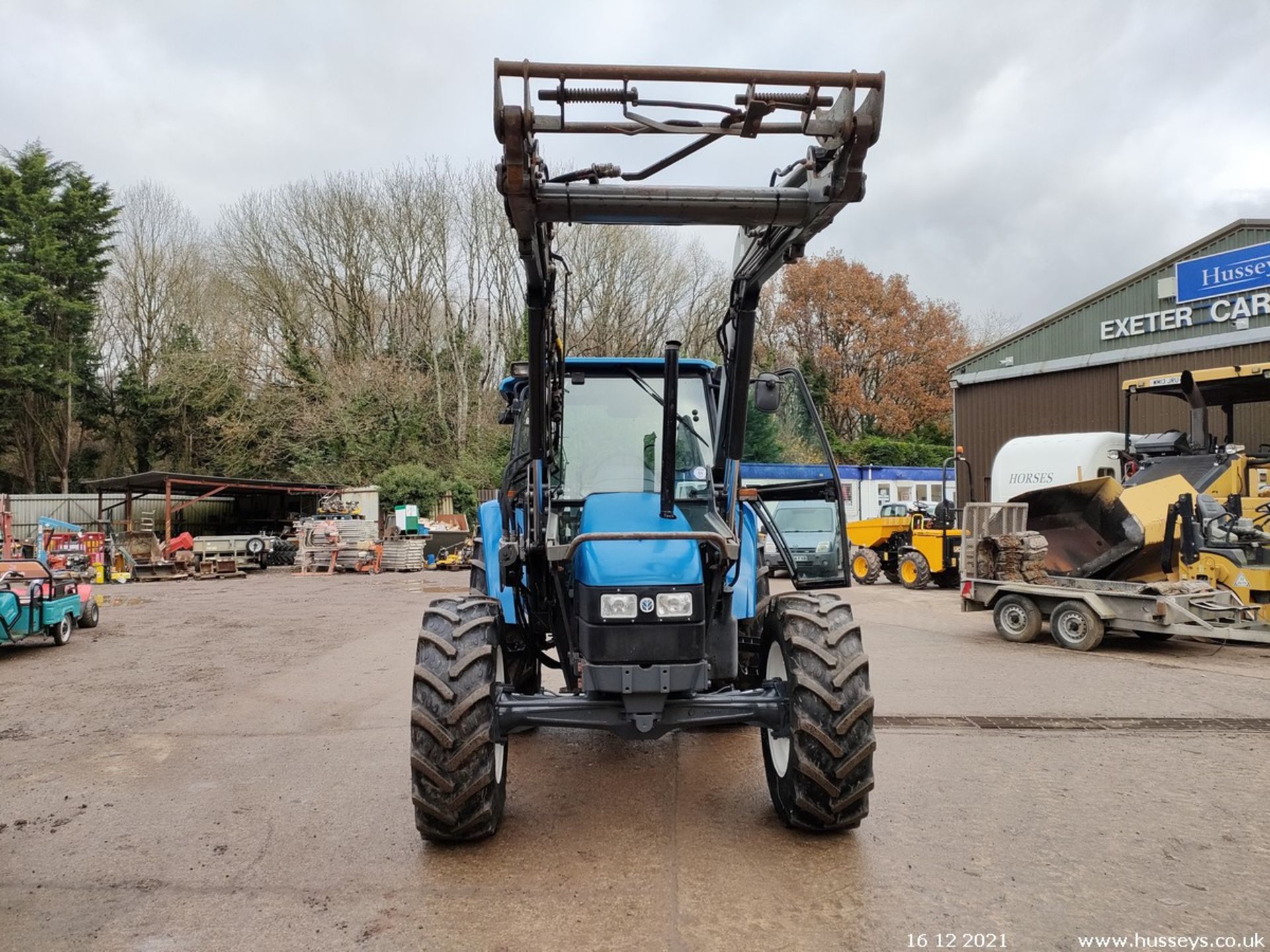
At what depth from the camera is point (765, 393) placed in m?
4.61

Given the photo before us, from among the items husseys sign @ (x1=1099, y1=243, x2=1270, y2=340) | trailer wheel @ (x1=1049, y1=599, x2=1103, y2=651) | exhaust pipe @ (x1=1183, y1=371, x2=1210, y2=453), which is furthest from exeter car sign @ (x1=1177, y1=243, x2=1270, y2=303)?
trailer wheel @ (x1=1049, y1=599, x2=1103, y2=651)

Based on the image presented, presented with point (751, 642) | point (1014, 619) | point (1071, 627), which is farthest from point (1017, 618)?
point (751, 642)

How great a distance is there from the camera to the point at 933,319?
38438 millimetres

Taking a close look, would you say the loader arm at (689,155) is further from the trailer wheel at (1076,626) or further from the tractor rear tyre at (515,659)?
the trailer wheel at (1076,626)

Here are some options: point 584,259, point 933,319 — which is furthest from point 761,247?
point 933,319

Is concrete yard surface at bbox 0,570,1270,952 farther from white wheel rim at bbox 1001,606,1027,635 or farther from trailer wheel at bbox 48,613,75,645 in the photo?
trailer wheel at bbox 48,613,75,645

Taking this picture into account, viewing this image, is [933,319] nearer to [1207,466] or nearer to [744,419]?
[1207,466]

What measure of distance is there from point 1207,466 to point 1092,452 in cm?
397

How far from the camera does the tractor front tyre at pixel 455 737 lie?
12.8ft

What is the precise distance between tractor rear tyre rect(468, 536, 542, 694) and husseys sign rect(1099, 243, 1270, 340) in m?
17.1

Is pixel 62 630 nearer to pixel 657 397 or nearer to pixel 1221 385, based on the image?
pixel 657 397

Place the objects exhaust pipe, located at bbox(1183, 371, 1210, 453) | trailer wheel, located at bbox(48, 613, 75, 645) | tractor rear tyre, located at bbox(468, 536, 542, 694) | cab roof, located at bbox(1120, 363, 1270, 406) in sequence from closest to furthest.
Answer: tractor rear tyre, located at bbox(468, 536, 542, 694) → cab roof, located at bbox(1120, 363, 1270, 406) → trailer wheel, located at bbox(48, 613, 75, 645) → exhaust pipe, located at bbox(1183, 371, 1210, 453)

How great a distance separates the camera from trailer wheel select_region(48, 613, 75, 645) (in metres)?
11.3

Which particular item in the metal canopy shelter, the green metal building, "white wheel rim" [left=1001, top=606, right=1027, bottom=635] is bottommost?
"white wheel rim" [left=1001, top=606, right=1027, bottom=635]
